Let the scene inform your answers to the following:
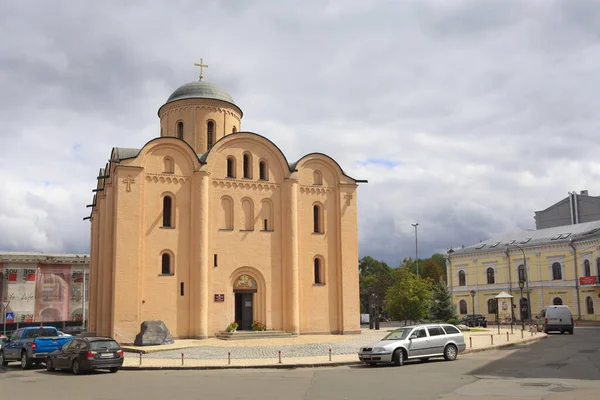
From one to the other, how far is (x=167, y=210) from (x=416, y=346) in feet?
59.8

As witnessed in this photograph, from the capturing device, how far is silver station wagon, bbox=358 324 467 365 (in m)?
20.4

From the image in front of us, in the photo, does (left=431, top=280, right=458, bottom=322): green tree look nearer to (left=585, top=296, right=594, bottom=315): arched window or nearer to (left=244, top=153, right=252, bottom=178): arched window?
(left=244, top=153, right=252, bottom=178): arched window

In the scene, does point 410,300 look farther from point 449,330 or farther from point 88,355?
point 88,355

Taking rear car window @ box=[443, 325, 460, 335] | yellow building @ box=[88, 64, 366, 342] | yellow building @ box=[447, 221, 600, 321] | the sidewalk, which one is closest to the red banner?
yellow building @ box=[447, 221, 600, 321]

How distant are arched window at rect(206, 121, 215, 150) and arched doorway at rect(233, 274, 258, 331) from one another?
9.30 meters

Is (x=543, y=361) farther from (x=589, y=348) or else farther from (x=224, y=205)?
(x=224, y=205)

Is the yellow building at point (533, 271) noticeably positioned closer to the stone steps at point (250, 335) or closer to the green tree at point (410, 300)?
the green tree at point (410, 300)

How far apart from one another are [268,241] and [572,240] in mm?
32837

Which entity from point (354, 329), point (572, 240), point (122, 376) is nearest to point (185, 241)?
point (354, 329)

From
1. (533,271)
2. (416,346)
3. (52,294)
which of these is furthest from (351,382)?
(52,294)

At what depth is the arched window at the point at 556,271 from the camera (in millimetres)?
55719

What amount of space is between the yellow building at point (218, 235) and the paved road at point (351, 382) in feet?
37.3

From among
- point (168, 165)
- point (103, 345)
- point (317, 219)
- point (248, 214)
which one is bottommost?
point (103, 345)

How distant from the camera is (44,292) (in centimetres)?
6184
